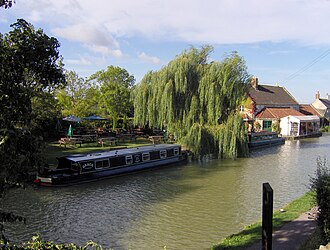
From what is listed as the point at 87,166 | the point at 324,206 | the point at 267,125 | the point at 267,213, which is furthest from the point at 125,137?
the point at 267,213

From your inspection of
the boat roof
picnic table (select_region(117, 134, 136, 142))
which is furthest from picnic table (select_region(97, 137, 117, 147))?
the boat roof

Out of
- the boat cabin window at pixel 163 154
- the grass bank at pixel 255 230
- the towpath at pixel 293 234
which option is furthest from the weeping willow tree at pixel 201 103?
the towpath at pixel 293 234

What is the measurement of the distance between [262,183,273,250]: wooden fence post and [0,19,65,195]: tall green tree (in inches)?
139

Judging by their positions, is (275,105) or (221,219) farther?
(275,105)

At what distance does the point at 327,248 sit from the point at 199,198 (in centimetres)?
949

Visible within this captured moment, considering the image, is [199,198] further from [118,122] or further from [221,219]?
[118,122]

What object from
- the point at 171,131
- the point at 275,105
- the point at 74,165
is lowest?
the point at 74,165

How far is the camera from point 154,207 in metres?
13.8

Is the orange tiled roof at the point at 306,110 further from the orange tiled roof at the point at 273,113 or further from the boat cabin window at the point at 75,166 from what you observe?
the boat cabin window at the point at 75,166

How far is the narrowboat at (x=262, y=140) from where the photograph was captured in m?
34.0

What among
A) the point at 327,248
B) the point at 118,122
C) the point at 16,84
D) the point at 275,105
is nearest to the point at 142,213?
Answer: the point at 327,248

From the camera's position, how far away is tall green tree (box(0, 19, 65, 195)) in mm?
3730

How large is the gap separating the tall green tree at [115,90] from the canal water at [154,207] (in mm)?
17966

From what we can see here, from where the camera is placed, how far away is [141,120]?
27.4 metres
